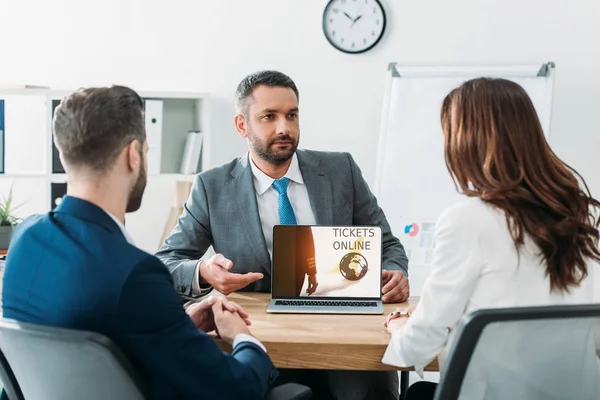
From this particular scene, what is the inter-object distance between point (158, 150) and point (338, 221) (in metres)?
1.66

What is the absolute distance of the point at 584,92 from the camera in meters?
4.18

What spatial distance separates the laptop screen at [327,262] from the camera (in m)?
2.21

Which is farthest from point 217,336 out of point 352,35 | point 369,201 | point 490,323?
point 352,35

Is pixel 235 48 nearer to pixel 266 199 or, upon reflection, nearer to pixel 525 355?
pixel 266 199

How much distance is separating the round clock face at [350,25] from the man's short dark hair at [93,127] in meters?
2.90

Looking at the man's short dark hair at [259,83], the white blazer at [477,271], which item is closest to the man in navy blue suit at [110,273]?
the white blazer at [477,271]

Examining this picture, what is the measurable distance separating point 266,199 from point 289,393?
1083 millimetres

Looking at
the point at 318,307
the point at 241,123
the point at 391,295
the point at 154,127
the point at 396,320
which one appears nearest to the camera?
the point at 396,320

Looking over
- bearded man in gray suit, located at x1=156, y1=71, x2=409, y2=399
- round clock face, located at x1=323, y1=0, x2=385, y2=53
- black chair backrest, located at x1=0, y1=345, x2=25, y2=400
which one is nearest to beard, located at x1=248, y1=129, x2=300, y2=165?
bearded man in gray suit, located at x1=156, y1=71, x2=409, y2=399

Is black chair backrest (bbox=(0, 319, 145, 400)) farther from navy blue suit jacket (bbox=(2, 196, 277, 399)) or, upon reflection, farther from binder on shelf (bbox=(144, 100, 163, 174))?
binder on shelf (bbox=(144, 100, 163, 174))

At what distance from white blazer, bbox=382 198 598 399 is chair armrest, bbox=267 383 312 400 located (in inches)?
10.5

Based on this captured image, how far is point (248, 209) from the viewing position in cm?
255

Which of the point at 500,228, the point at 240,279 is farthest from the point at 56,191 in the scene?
the point at 500,228

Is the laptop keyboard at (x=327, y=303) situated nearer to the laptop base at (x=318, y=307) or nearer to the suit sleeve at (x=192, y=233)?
the laptop base at (x=318, y=307)
